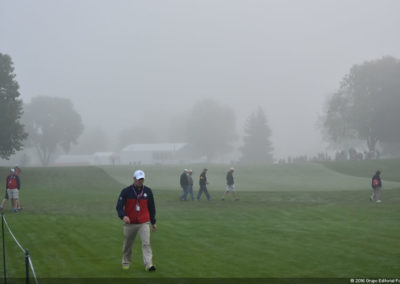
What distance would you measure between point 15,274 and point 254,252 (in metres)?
6.27

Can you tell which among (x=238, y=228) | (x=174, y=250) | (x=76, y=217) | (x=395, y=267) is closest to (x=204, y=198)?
(x=76, y=217)

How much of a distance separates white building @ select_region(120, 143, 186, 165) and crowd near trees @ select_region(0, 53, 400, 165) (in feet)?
18.2

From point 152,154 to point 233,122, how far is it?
2526 cm

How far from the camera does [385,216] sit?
2195 cm

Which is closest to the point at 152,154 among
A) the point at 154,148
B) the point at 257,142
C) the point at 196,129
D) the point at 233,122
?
the point at 154,148

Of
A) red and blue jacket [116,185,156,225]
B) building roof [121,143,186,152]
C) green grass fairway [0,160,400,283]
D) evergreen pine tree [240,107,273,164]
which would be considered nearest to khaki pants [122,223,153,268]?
red and blue jacket [116,185,156,225]

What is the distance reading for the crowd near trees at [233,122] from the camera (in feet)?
185

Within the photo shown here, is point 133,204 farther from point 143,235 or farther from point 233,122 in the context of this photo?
point 233,122

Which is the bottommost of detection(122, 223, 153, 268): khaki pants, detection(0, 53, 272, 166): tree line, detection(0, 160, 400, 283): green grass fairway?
detection(0, 160, 400, 283): green grass fairway

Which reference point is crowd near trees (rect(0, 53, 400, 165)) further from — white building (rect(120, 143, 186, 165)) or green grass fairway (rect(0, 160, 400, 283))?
green grass fairway (rect(0, 160, 400, 283))

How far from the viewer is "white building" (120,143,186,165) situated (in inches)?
4715

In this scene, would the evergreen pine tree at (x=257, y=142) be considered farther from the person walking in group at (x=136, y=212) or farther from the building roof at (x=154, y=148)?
the person walking in group at (x=136, y=212)

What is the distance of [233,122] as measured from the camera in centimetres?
13038

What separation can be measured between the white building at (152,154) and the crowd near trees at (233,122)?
219 inches
